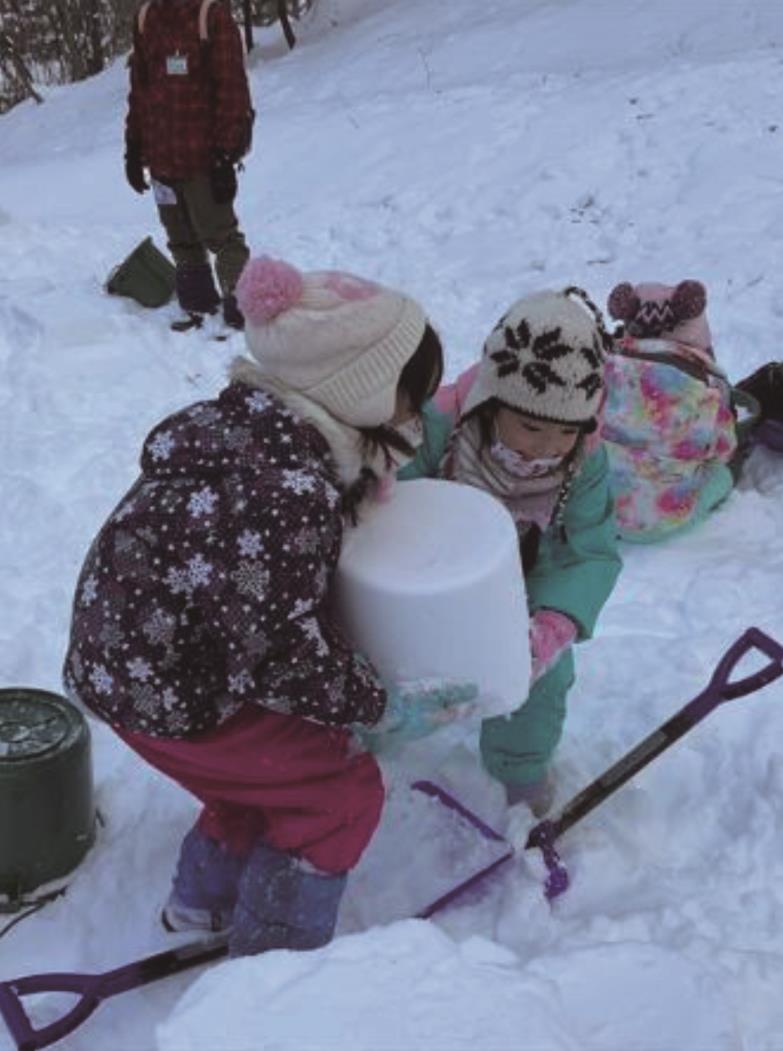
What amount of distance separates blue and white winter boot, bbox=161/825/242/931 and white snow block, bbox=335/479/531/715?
64 cm

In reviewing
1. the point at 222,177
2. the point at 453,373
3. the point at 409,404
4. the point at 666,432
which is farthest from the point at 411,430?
the point at 222,177

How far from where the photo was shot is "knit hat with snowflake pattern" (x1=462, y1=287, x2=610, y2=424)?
7.54ft

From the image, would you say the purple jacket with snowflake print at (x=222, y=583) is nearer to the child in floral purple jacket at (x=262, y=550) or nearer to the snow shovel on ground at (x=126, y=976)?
the child in floral purple jacket at (x=262, y=550)

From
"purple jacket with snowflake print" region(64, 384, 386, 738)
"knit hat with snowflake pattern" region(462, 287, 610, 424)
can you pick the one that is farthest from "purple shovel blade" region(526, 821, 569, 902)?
"knit hat with snowflake pattern" region(462, 287, 610, 424)

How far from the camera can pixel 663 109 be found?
7824 mm

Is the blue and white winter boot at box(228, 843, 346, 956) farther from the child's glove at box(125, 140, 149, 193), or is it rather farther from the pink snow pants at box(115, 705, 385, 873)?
the child's glove at box(125, 140, 149, 193)

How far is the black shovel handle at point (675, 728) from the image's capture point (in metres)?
2.45

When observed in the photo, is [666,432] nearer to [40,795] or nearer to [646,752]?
[646,752]

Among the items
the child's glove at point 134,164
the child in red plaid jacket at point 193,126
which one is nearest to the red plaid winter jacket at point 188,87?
the child in red plaid jacket at point 193,126

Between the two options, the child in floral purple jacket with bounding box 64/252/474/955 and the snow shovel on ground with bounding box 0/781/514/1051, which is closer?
the child in floral purple jacket with bounding box 64/252/474/955

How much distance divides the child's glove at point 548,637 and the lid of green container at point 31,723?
3.05 feet

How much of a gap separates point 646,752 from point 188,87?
4.09 meters

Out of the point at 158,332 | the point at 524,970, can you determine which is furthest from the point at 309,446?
the point at 158,332

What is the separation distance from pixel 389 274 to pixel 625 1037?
5324mm
